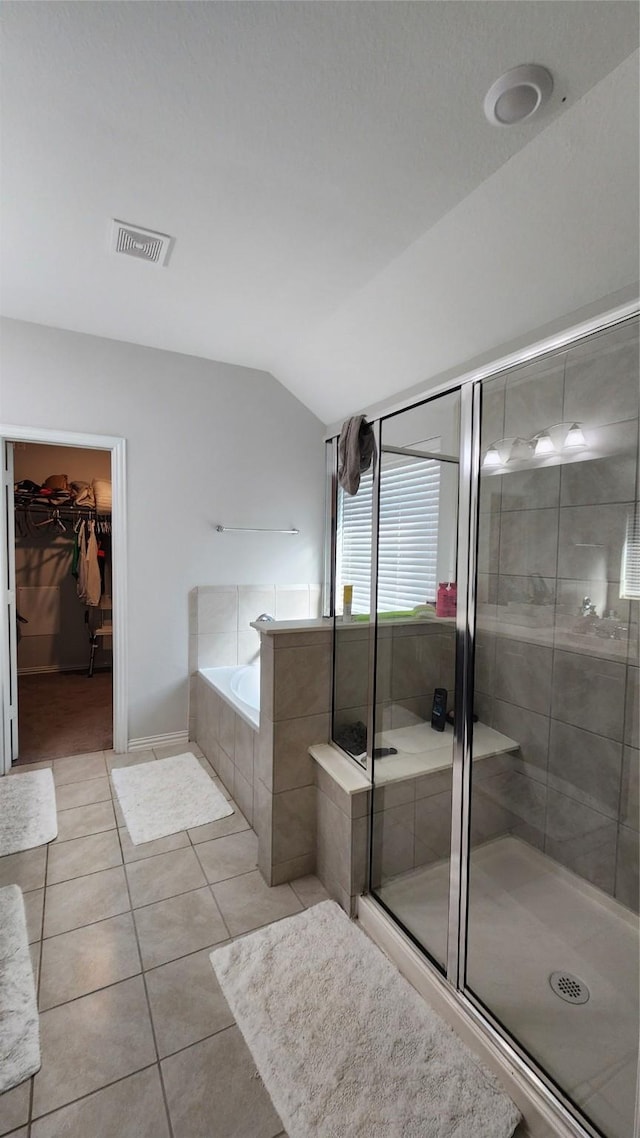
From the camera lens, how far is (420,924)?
62.2 inches

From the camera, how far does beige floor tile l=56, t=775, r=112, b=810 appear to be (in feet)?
8.21

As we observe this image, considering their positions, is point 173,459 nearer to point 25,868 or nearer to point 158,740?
point 158,740

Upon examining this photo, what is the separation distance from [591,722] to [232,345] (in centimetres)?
283

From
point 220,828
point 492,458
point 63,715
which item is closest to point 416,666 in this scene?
point 492,458

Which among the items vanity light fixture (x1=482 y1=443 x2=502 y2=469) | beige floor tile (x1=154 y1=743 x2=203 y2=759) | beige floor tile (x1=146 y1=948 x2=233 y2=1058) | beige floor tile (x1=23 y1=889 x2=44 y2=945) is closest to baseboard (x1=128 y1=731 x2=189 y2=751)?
beige floor tile (x1=154 y1=743 x2=203 y2=759)

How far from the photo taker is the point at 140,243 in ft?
6.56

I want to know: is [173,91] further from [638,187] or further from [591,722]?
[591,722]

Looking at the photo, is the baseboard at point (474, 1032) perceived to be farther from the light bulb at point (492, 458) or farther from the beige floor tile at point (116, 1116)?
the light bulb at point (492, 458)

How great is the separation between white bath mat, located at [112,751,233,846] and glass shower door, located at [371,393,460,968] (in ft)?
3.49

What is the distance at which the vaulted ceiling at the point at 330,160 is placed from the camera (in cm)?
116

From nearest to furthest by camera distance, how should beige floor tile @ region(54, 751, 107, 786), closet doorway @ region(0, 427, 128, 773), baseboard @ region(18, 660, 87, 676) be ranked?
beige floor tile @ region(54, 751, 107, 786) → closet doorway @ region(0, 427, 128, 773) → baseboard @ region(18, 660, 87, 676)

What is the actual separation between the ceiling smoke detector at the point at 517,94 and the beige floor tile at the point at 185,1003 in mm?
2718

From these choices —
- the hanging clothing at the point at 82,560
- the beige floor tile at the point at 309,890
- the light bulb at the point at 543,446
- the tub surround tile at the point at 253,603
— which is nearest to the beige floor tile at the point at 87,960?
the beige floor tile at the point at 309,890

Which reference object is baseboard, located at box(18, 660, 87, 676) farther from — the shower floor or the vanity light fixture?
the vanity light fixture
